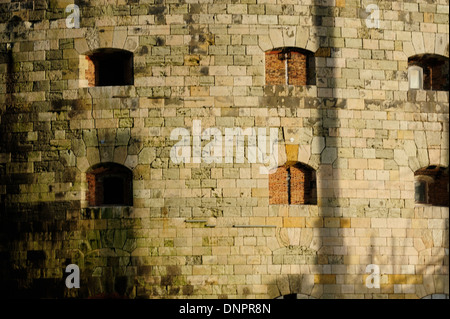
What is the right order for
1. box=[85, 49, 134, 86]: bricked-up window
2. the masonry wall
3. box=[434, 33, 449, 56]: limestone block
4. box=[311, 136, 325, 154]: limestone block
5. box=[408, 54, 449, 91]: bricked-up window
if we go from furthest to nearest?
box=[408, 54, 449, 91]: bricked-up window < box=[434, 33, 449, 56]: limestone block < box=[85, 49, 134, 86]: bricked-up window < box=[311, 136, 325, 154]: limestone block < the masonry wall

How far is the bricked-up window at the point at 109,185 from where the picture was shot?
10836mm

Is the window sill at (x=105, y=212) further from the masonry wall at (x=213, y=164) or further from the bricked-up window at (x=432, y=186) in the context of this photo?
the bricked-up window at (x=432, y=186)

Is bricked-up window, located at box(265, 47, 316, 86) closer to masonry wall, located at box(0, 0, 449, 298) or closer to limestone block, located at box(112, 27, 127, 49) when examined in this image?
masonry wall, located at box(0, 0, 449, 298)

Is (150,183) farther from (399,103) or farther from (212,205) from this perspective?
(399,103)

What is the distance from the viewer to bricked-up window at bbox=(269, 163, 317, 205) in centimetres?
1080

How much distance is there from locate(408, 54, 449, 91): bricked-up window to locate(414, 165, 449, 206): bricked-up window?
75.2 inches

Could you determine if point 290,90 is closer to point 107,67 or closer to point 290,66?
point 290,66

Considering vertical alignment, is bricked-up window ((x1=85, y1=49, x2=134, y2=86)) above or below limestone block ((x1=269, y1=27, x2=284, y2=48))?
below

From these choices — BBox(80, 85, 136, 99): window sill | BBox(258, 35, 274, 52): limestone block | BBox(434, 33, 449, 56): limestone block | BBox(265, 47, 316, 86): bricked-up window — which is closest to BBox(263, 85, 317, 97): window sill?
BBox(265, 47, 316, 86): bricked-up window

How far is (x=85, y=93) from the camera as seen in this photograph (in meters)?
10.8

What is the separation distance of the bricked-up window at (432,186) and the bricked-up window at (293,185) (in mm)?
2518

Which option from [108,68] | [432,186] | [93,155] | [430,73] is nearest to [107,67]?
[108,68]

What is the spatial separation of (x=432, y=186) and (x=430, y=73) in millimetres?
2623

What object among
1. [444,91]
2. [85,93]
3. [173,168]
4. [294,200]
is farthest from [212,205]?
[444,91]
